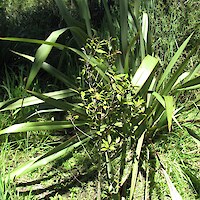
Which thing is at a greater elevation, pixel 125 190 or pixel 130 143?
pixel 130 143

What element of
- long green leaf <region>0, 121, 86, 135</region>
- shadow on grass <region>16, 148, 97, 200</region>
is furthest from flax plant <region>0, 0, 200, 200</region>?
shadow on grass <region>16, 148, 97, 200</region>

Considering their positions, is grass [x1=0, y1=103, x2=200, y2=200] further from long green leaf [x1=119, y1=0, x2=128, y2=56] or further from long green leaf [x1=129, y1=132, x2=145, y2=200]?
long green leaf [x1=119, y1=0, x2=128, y2=56]

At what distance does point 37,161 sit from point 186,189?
93 cm

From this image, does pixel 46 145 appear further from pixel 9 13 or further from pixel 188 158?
pixel 9 13

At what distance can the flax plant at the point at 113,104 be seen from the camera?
2170mm

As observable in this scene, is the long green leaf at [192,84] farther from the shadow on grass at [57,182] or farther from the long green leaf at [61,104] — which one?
the shadow on grass at [57,182]

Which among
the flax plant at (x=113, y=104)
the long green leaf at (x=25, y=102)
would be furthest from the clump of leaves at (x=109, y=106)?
the long green leaf at (x=25, y=102)

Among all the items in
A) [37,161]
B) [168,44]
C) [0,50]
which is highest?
[0,50]

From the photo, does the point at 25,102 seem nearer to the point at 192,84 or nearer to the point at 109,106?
the point at 109,106

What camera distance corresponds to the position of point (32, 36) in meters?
3.90

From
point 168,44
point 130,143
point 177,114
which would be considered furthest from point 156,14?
point 130,143

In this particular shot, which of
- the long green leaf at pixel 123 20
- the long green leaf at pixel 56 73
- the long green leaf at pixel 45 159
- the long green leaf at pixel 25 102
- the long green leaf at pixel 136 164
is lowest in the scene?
the long green leaf at pixel 136 164

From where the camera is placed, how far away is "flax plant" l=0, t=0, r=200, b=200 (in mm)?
2170

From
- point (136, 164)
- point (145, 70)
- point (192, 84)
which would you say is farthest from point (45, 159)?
point (192, 84)
